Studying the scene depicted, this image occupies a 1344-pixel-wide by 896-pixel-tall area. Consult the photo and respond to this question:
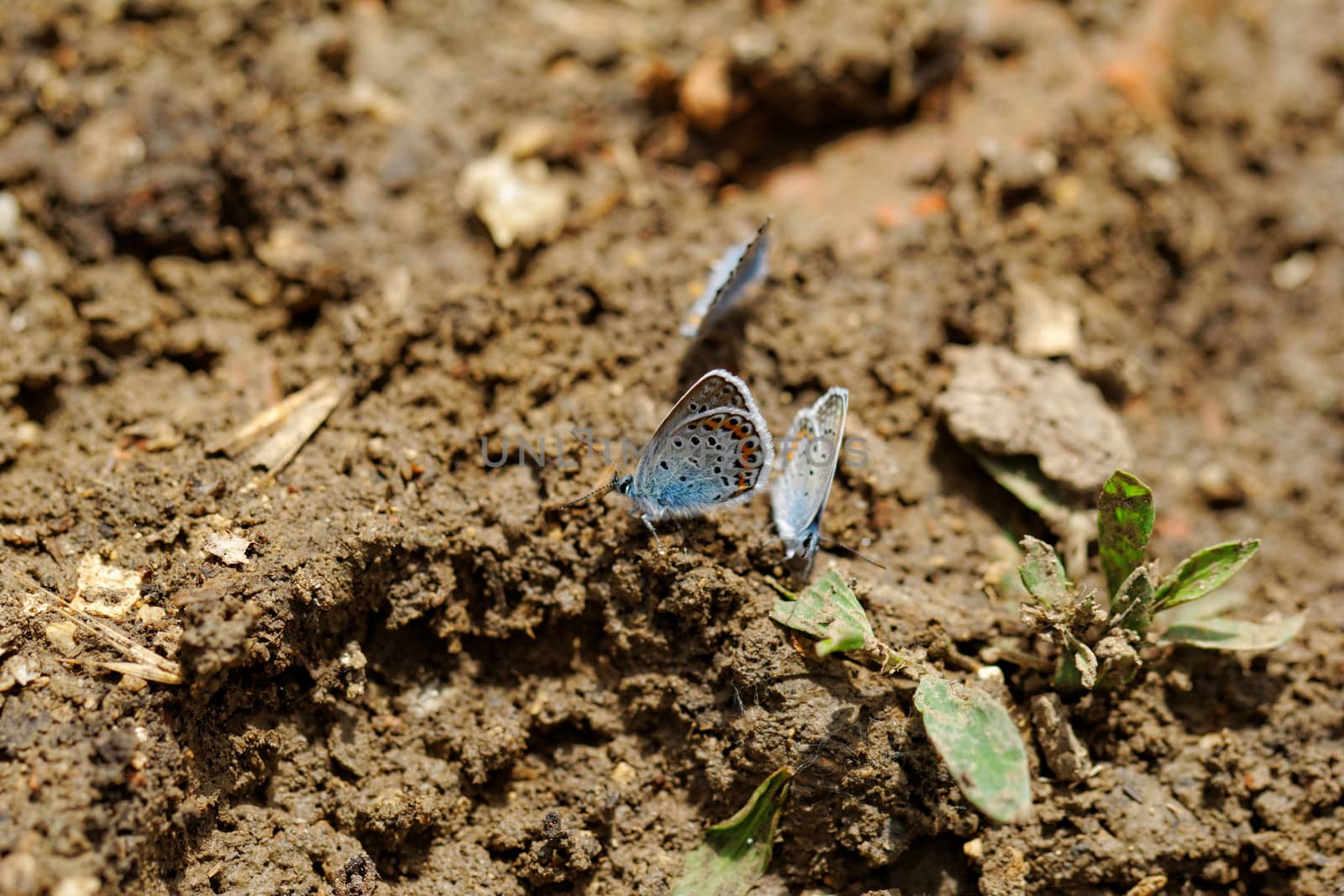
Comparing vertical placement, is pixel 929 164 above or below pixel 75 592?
above

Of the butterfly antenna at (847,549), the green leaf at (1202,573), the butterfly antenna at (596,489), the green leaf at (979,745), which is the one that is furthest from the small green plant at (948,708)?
the green leaf at (1202,573)

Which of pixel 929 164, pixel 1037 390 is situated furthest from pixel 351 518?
pixel 929 164

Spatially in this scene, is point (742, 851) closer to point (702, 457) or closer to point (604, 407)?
point (702, 457)

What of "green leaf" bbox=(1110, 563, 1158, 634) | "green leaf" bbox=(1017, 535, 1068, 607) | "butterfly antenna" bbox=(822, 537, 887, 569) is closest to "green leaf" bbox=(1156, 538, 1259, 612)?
"green leaf" bbox=(1110, 563, 1158, 634)

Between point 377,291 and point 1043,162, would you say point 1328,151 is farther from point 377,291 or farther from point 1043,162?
point 377,291

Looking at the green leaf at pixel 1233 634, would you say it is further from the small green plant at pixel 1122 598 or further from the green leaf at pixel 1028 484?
the green leaf at pixel 1028 484

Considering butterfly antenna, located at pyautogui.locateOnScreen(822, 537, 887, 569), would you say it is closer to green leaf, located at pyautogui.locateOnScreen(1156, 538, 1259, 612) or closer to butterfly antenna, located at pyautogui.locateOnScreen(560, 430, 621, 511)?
butterfly antenna, located at pyautogui.locateOnScreen(560, 430, 621, 511)
